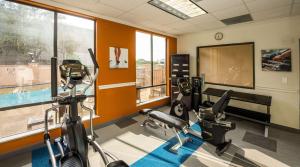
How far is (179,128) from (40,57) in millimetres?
2970

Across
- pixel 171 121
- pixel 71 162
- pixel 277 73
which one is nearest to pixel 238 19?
pixel 277 73

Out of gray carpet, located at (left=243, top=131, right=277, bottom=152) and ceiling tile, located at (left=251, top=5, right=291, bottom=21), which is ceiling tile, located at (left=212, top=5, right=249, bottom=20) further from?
gray carpet, located at (left=243, top=131, right=277, bottom=152)

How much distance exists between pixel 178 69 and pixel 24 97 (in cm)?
417

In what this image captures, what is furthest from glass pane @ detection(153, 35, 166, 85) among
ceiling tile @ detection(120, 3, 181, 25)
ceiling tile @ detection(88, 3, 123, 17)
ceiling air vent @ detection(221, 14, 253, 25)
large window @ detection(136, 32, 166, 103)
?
ceiling air vent @ detection(221, 14, 253, 25)

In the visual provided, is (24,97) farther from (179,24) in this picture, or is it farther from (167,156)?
(179,24)

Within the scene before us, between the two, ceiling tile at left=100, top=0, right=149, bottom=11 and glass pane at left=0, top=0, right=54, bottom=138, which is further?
ceiling tile at left=100, top=0, right=149, bottom=11

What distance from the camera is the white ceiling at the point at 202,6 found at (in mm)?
2855

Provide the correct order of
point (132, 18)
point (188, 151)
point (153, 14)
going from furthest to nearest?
1. point (132, 18)
2. point (153, 14)
3. point (188, 151)

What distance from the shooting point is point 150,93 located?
525 centimetres

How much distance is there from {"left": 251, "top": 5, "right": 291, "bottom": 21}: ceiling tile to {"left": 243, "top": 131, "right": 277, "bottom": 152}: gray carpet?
264 centimetres

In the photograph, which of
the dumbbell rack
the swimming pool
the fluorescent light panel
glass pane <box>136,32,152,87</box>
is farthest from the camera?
the dumbbell rack

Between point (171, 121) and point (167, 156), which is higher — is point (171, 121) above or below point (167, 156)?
above

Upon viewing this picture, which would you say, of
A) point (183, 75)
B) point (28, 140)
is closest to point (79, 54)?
point (28, 140)

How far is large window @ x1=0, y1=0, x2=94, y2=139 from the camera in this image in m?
2.61
